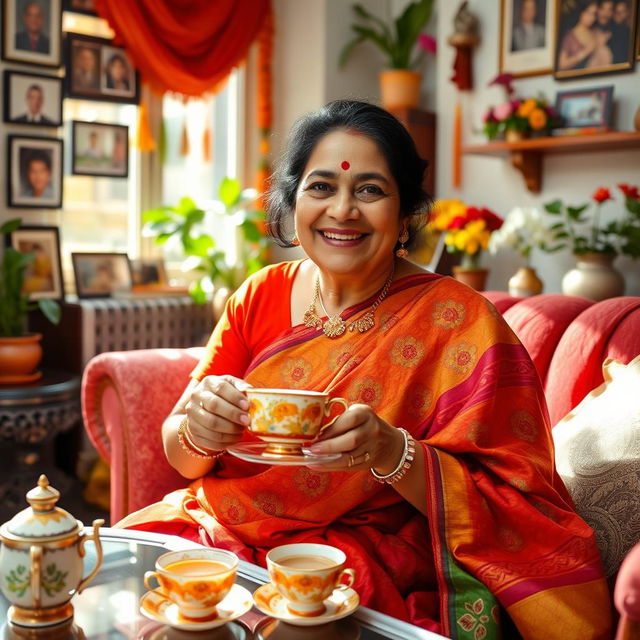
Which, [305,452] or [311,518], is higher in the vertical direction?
[305,452]

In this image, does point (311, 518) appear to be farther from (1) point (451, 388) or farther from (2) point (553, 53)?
(2) point (553, 53)

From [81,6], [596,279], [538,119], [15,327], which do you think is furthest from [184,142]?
[596,279]

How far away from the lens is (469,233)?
3.38m

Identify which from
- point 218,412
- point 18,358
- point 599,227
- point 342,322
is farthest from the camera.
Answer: point 599,227

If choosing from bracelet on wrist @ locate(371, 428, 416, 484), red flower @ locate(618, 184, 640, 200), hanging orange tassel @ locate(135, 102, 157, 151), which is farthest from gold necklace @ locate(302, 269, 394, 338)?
hanging orange tassel @ locate(135, 102, 157, 151)

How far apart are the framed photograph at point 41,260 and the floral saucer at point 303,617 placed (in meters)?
2.74

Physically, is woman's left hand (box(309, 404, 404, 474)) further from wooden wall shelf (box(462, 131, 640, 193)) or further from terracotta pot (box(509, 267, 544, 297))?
wooden wall shelf (box(462, 131, 640, 193))

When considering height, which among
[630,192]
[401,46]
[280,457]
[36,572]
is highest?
[401,46]

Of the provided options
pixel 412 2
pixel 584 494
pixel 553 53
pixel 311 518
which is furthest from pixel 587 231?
pixel 311 518

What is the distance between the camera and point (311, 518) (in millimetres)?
1473

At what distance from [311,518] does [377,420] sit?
0.32m

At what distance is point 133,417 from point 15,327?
1.46 metres

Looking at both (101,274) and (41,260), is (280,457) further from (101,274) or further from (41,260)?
(101,274)

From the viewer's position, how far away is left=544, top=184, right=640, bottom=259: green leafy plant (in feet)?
10.00
